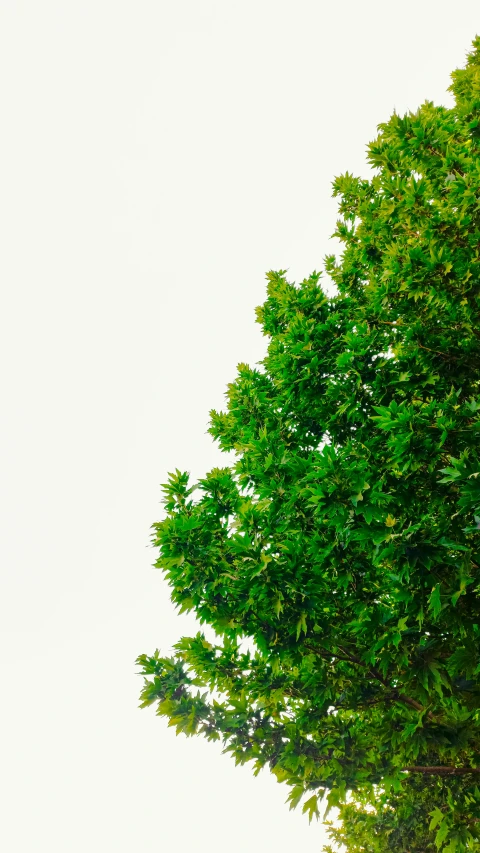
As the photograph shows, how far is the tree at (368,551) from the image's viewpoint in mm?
4977

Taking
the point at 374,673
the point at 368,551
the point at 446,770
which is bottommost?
the point at 446,770

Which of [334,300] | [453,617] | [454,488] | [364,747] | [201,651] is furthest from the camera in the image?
[334,300]

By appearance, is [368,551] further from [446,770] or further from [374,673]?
[446,770]

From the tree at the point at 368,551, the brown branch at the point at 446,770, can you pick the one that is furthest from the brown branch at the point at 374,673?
the brown branch at the point at 446,770

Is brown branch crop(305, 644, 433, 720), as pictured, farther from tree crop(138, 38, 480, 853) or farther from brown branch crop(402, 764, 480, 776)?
brown branch crop(402, 764, 480, 776)

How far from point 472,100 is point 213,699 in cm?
1128

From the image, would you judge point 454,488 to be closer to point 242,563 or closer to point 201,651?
point 242,563

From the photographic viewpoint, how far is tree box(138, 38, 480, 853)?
4977 millimetres

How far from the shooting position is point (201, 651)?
6.19 metres

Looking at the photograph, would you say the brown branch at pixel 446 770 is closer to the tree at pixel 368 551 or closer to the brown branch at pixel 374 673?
the tree at pixel 368 551

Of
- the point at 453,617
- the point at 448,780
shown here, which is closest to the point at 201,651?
the point at 453,617

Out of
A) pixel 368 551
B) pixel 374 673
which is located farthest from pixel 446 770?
pixel 368 551

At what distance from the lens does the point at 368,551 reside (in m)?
5.58

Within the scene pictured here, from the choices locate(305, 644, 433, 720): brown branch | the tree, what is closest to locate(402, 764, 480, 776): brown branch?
the tree
